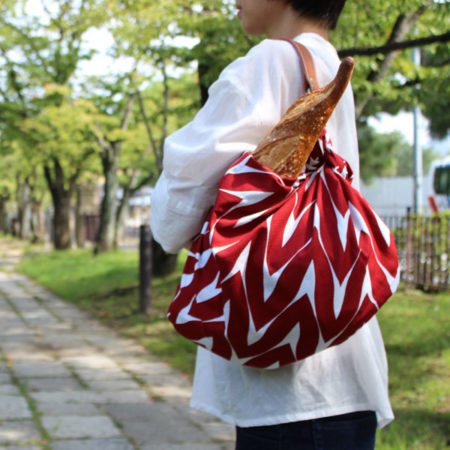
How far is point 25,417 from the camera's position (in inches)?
153

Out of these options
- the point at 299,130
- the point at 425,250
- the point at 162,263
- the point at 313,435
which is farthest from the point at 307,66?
the point at 162,263

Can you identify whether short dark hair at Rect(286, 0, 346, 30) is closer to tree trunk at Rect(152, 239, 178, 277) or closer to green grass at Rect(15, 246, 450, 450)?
green grass at Rect(15, 246, 450, 450)

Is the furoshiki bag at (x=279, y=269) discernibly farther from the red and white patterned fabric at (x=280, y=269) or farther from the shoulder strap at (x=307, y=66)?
the shoulder strap at (x=307, y=66)

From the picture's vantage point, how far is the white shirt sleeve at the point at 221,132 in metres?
1.14

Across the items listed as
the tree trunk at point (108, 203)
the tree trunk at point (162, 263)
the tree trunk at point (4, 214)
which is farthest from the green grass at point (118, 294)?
the tree trunk at point (4, 214)

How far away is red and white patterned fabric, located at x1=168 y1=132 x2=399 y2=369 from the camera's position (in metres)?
1.04

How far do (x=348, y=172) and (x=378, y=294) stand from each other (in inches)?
9.9

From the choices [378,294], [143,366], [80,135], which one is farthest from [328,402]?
[80,135]

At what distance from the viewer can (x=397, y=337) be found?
5.65m

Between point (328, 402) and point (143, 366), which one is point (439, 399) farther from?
point (328, 402)

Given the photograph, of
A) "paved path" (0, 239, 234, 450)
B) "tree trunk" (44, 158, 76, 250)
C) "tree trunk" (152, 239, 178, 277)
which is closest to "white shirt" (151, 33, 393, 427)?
"paved path" (0, 239, 234, 450)

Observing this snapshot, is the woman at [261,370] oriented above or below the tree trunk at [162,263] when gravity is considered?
above

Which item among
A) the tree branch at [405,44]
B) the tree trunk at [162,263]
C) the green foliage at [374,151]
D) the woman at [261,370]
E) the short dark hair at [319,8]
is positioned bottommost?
the tree trunk at [162,263]

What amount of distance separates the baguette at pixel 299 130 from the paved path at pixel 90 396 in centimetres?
277
